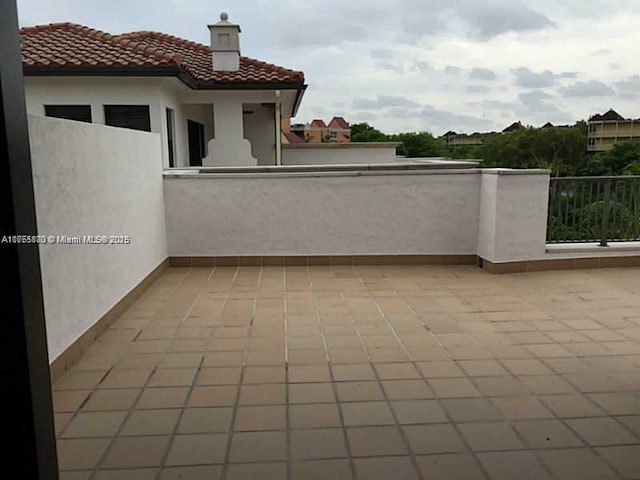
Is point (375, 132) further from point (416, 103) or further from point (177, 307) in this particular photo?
point (177, 307)

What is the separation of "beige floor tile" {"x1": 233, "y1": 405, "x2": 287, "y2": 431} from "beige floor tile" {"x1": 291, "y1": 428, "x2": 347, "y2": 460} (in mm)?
144

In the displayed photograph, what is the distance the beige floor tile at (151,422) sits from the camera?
8.90 feet

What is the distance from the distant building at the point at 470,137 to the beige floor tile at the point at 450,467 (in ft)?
116

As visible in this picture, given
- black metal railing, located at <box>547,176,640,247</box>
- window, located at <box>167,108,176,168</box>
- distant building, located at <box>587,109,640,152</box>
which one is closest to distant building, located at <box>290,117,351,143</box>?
distant building, located at <box>587,109,640,152</box>

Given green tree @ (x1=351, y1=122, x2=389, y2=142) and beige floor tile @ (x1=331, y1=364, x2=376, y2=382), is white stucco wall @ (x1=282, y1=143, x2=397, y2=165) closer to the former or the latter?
beige floor tile @ (x1=331, y1=364, x2=376, y2=382)

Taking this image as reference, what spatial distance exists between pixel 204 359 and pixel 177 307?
148 cm

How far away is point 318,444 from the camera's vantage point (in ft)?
8.54

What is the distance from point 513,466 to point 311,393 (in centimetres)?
126

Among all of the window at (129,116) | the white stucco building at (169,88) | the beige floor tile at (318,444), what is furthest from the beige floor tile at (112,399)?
the window at (129,116)

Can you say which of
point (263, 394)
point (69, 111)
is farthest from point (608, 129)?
point (263, 394)

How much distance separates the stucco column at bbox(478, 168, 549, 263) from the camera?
6.30 m

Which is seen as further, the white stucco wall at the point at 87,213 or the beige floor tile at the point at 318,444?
the white stucco wall at the point at 87,213

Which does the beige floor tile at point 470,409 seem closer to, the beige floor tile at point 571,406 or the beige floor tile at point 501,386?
the beige floor tile at point 501,386

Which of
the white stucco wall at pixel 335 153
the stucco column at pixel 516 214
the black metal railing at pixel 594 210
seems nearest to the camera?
the stucco column at pixel 516 214
